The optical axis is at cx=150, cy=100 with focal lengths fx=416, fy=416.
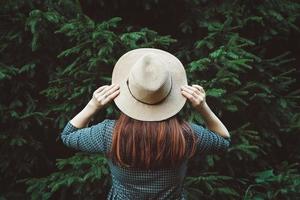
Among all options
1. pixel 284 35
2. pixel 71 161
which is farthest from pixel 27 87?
pixel 284 35

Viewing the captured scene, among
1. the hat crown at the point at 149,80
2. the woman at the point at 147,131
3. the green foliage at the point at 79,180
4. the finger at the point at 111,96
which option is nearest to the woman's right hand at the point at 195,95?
the woman at the point at 147,131

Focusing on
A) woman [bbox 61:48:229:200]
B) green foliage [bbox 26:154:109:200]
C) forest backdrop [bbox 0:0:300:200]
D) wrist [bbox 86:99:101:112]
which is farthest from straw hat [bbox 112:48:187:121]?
green foliage [bbox 26:154:109:200]

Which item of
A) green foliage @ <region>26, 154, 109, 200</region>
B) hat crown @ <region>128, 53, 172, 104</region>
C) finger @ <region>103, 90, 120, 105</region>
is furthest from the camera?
green foliage @ <region>26, 154, 109, 200</region>

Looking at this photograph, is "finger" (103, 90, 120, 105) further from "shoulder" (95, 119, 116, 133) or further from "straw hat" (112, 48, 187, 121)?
"shoulder" (95, 119, 116, 133)

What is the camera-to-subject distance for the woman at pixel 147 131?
2078 mm

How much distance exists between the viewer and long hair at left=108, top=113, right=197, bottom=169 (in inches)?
81.7

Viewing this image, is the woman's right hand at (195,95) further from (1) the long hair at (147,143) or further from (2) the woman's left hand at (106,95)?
(2) the woman's left hand at (106,95)

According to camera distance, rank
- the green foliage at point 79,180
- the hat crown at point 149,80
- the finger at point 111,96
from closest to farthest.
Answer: the hat crown at point 149,80 < the finger at point 111,96 < the green foliage at point 79,180

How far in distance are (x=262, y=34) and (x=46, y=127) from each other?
2285 mm

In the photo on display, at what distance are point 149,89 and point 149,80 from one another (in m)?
0.04

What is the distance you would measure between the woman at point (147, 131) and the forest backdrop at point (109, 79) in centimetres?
114

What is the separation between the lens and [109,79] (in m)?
3.49

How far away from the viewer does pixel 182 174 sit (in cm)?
231

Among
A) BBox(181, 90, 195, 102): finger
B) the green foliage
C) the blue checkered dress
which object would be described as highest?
BBox(181, 90, 195, 102): finger
